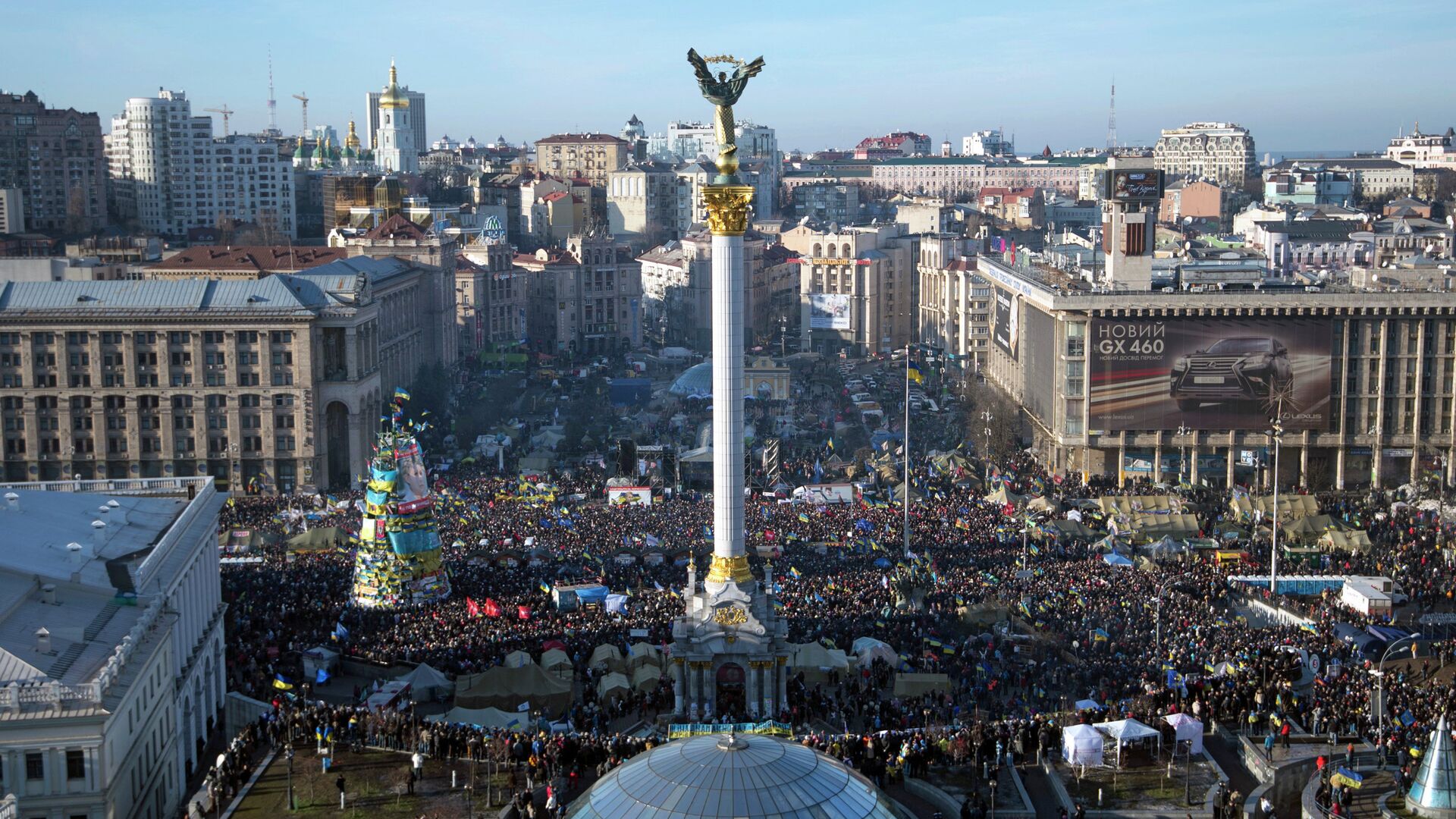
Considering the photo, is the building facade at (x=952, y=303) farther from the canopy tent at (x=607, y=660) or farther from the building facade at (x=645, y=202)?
the canopy tent at (x=607, y=660)

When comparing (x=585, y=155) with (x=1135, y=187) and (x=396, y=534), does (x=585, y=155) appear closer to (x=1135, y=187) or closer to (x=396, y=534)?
(x=1135, y=187)

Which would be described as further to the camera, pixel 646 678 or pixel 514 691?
pixel 646 678

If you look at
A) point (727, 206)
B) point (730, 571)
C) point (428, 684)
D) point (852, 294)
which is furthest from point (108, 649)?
point (852, 294)

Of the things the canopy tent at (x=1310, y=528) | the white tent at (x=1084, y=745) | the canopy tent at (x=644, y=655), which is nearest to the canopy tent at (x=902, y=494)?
the canopy tent at (x=1310, y=528)

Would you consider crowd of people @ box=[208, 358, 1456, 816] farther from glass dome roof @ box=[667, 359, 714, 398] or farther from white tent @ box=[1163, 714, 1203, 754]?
glass dome roof @ box=[667, 359, 714, 398]

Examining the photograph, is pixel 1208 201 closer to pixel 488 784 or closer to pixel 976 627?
pixel 976 627
